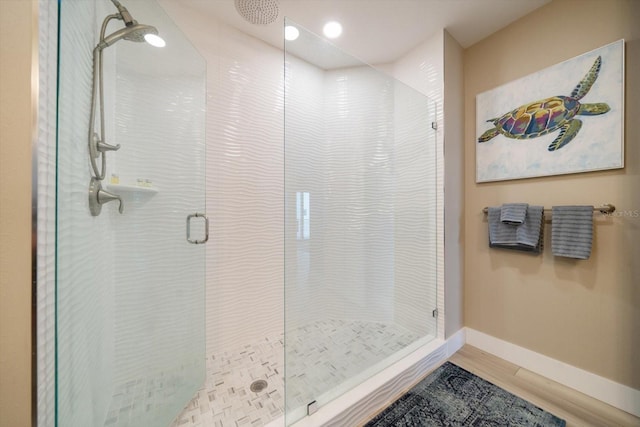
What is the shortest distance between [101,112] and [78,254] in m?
0.58

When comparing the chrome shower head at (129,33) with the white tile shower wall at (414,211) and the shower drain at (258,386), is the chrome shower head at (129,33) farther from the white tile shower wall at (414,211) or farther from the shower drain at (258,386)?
the shower drain at (258,386)

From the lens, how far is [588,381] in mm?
1316

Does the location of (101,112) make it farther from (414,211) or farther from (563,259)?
(563,259)

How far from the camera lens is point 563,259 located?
141 centimetres

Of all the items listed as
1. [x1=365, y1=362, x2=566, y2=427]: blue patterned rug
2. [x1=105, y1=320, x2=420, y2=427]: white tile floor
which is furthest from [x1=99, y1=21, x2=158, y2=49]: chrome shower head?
[x1=365, y1=362, x2=566, y2=427]: blue patterned rug

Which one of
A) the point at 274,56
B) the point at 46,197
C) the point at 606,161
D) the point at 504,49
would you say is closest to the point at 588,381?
the point at 606,161

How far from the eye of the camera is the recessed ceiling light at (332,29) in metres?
1.69

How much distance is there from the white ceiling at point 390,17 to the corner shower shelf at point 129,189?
1.36m

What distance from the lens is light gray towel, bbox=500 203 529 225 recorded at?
149 centimetres

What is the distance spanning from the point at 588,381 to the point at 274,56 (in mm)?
3092

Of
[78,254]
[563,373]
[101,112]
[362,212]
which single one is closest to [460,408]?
[563,373]

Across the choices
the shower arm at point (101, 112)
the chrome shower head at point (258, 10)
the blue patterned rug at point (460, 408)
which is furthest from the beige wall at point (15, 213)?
the blue patterned rug at point (460, 408)

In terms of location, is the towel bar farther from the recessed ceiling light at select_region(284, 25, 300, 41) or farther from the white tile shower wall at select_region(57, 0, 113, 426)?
the white tile shower wall at select_region(57, 0, 113, 426)

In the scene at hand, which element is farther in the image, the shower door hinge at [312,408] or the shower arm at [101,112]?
the shower door hinge at [312,408]
